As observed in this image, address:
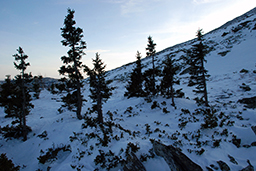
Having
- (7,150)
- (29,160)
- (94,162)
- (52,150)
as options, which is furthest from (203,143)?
(7,150)

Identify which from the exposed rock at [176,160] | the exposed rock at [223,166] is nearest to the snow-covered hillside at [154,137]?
the exposed rock at [223,166]

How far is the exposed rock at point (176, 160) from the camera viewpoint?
7.12 metres

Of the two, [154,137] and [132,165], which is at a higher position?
[132,165]

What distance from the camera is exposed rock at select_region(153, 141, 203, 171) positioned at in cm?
712

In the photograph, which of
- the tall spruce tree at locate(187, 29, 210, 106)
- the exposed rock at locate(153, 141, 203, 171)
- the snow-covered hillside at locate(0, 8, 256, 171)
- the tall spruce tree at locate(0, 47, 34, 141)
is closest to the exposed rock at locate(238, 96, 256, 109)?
the snow-covered hillside at locate(0, 8, 256, 171)

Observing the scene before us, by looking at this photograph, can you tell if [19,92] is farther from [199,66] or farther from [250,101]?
[250,101]

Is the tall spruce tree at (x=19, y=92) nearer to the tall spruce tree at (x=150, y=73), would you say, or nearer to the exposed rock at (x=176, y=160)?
the exposed rock at (x=176, y=160)

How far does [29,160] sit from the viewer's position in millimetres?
11039

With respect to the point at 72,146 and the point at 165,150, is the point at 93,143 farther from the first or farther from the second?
the point at 165,150

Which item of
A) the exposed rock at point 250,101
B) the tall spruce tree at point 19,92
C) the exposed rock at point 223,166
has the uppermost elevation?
the tall spruce tree at point 19,92

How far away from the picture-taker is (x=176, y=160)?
296 inches

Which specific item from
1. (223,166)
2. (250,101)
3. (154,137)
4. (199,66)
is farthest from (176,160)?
(250,101)

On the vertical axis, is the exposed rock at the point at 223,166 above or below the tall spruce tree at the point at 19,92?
below

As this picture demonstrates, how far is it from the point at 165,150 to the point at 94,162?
4991 millimetres
